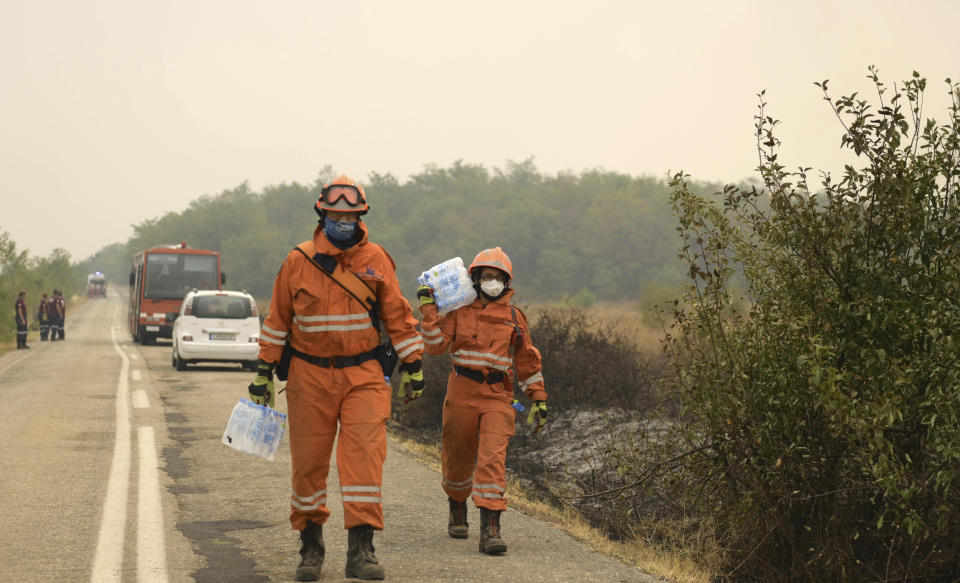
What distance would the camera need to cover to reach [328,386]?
5570 mm

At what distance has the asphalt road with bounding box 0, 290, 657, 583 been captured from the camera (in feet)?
18.9

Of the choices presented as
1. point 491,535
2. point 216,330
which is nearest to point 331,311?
point 491,535

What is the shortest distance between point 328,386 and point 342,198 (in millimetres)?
1002

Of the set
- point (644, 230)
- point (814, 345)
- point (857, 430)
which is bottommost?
point (857, 430)

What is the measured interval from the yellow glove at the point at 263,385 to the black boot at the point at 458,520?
148 cm

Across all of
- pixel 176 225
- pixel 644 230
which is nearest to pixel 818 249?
pixel 644 230

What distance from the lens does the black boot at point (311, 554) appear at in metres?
5.45

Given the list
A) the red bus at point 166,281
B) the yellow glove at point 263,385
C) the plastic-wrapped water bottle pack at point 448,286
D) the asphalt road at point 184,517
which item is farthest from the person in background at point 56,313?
the yellow glove at point 263,385

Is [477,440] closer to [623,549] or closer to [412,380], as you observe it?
[412,380]

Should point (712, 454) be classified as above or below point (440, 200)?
below

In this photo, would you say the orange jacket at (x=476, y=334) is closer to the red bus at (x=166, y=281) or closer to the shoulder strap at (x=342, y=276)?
the shoulder strap at (x=342, y=276)

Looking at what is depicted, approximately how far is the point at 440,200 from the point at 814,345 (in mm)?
111706

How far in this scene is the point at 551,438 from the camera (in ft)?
42.5

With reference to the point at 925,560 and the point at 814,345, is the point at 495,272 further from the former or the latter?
the point at 925,560
